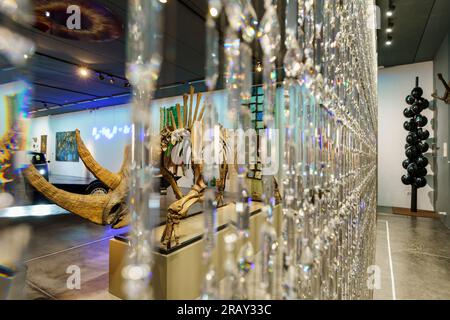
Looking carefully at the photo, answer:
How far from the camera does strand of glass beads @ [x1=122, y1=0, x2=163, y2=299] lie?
0.63ft

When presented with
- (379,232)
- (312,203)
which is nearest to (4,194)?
(312,203)

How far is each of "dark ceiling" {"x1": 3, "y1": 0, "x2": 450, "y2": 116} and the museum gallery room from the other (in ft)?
0.11

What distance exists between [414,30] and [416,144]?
76.2 inches

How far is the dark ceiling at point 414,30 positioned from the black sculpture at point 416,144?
65 cm

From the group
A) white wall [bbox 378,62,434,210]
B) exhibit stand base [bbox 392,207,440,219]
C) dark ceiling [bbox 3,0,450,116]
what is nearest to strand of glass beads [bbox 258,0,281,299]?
dark ceiling [bbox 3,0,450,116]

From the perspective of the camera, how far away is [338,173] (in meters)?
0.46

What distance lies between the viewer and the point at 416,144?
15.0 feet

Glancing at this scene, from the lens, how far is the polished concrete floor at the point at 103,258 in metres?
1.78

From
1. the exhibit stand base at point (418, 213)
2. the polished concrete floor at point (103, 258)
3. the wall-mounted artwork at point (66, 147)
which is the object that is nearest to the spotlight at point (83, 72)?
the polished concrete floor at point (103, 258)

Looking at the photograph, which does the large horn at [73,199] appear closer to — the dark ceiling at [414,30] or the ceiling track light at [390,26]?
the dark ceiling at [414,30]

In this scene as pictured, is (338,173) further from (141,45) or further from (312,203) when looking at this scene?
(141,45)

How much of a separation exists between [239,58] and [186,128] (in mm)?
1738

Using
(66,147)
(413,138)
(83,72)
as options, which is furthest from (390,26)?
(66,147)

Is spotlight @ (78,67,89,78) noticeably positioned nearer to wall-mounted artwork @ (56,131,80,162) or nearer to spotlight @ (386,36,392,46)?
wall-mounted artwork @ (56,131,80,162)
